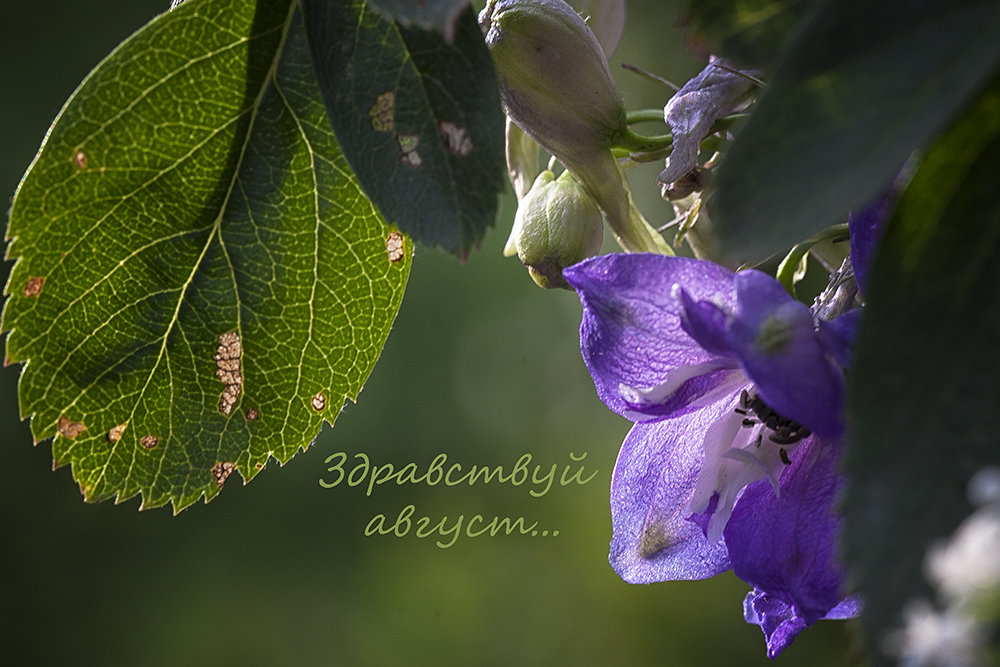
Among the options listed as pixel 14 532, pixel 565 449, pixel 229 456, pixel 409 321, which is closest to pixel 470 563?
pixel 565 449

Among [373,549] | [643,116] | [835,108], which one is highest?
[835,108]

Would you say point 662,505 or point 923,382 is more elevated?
point 923,382

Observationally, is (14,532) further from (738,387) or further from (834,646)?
(738,387)

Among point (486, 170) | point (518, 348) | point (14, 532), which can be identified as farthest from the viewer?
point (518, 348)

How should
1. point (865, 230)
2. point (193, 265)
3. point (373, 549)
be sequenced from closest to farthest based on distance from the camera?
1. point (865, 230)
2. point (193, 265)
3. point (373, 549)

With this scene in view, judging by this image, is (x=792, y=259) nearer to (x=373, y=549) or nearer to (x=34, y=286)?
(x=34, y=286)

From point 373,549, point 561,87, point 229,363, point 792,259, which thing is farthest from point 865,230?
point 373,549

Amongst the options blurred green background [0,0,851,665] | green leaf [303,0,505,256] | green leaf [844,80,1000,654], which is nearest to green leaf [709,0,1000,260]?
green leaf [844,80,1000,654]
